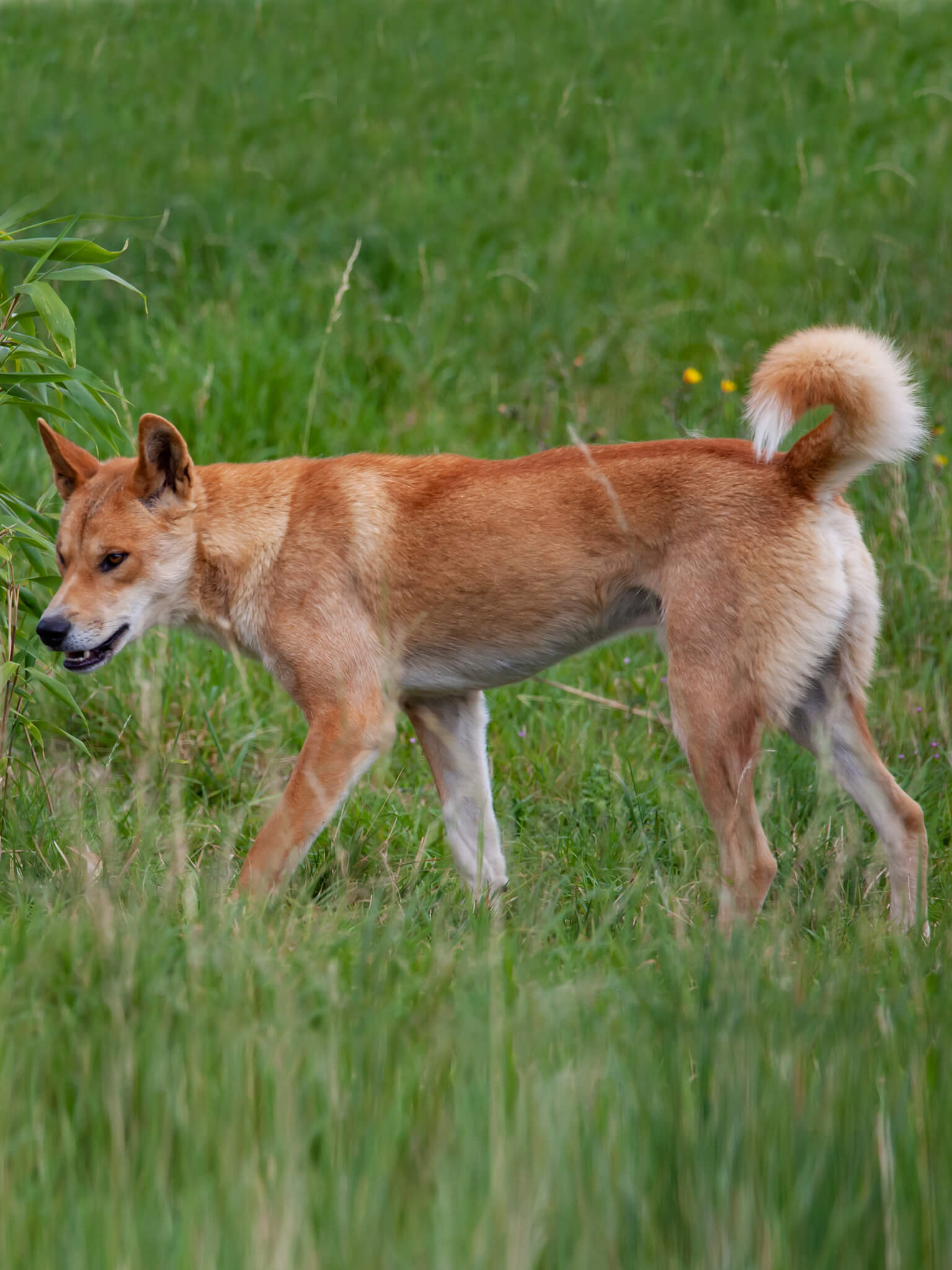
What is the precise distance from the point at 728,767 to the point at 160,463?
6.40ft

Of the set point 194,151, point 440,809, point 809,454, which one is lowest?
point 440,809

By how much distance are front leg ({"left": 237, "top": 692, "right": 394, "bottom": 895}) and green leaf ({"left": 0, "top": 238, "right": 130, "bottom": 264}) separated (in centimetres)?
141

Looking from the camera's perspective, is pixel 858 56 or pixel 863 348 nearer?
pixel 863 348

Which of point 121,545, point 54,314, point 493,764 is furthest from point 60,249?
point 493,764

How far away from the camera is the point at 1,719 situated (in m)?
3.53

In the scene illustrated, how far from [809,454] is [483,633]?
3.60 ft

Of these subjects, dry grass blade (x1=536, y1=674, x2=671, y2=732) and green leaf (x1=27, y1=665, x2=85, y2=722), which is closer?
green leaf (x1=27, y1=665, x2=85, y2=722)

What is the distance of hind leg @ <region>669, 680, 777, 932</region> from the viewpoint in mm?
3596

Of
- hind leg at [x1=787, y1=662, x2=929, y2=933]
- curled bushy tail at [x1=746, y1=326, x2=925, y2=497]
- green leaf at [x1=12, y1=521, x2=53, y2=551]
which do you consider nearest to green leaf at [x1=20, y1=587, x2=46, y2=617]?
green leaf at [x1=12, y1=521, x2=53, y2=551]

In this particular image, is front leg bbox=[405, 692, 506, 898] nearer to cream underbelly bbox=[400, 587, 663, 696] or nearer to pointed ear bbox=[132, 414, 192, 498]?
cream underbelly bbox=[400, 587, 663, 696]

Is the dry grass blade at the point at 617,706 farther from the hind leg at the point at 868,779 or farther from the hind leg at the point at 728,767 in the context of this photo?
the hind leg at the point at 728,767

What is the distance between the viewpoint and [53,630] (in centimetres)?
376

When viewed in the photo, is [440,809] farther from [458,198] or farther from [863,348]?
[458,198]

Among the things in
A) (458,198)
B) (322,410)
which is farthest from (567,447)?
(458,198)
